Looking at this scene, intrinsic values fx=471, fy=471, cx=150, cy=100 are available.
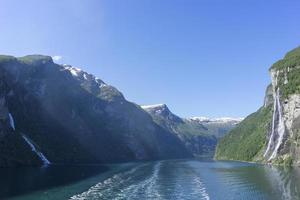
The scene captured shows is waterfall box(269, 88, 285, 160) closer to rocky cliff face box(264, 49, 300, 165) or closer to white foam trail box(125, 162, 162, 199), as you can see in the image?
rocky cliff face box(264, 49, 300, 165)

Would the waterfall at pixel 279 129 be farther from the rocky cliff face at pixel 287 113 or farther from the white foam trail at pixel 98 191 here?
the white foam trail at pixel 98 191

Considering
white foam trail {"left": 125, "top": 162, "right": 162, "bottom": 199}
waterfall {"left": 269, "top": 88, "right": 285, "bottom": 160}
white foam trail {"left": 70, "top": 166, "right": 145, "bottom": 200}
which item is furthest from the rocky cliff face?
white foam trail {"left": 70, "top": 166, "right": 145, "bottom": 200}

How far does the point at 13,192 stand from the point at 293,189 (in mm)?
53914

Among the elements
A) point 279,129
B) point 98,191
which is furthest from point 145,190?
point 279,129

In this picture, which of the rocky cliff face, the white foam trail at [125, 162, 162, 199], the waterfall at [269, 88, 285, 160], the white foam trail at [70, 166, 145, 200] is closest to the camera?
the white foam trail at [70, 166, 145, 200]

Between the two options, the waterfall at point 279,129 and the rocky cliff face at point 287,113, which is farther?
the waterfall at point 279,129

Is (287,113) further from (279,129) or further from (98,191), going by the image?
(98,191)

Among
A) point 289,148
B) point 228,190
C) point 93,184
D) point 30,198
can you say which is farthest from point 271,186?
point 289,148

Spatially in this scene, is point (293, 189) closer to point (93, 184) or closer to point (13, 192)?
point (93, 184)

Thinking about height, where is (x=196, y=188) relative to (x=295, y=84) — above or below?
below

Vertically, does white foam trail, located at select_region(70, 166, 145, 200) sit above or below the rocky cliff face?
→ below

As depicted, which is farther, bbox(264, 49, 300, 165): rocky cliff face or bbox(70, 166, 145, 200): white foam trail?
bbox(264, 49, 300, 165): rocky cliff face

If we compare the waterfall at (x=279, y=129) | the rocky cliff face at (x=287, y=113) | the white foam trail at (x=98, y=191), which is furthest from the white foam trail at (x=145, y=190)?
the waterfall at (x=279, y=129)

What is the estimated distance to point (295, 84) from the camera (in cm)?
17650
